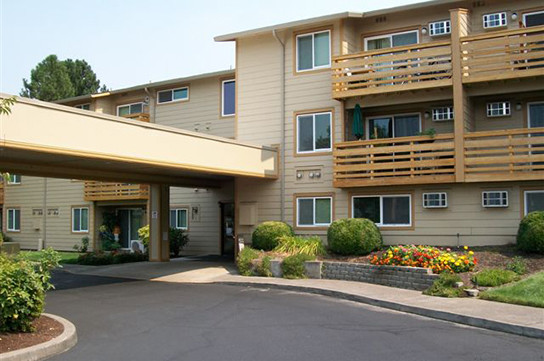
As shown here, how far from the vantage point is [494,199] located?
17.1 meters

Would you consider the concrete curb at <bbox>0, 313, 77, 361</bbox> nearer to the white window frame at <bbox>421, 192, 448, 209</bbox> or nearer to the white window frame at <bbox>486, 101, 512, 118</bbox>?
the white window frame at <bbox>421, 192, 448, 209</bbox>

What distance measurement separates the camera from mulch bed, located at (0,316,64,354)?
8.32 metres

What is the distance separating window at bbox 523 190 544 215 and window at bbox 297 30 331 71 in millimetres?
7884

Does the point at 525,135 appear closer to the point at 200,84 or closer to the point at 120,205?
the point at 200,84

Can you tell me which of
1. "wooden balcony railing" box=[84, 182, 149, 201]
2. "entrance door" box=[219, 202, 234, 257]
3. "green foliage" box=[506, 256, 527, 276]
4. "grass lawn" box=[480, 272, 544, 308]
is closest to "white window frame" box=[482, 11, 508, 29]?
"green foliage" box=[506, 256, 527, 276]

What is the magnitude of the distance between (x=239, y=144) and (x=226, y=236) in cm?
754

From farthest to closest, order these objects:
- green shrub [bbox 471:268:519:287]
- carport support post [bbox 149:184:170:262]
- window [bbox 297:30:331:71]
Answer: carport support post [bbox 149:184:170:262]
window [bbox 297:30:331:71]
green shrub [bbox 471:268:519:287]

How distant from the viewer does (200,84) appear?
26.6m

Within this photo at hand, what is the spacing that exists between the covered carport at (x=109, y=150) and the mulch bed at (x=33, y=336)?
4.43 metres

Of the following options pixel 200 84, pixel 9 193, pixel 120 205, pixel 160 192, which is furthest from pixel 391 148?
pixel 9 193

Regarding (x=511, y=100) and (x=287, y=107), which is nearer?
(x=511, y=100)

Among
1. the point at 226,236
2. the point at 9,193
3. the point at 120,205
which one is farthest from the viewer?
the point at 9,193

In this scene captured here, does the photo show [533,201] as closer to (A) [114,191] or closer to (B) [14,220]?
(A) [114,191]

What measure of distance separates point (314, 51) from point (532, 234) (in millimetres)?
9857
